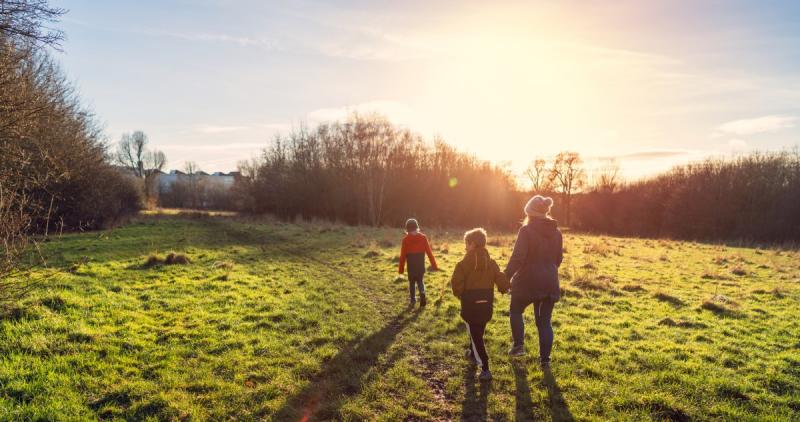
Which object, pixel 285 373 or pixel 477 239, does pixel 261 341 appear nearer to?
pixel 285 373

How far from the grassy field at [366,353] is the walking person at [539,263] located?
1.05 m

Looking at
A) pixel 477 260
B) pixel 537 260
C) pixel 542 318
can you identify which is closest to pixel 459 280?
pixel 477 260

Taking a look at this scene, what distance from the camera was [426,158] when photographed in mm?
49438

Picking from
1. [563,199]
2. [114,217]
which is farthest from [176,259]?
[563,199]

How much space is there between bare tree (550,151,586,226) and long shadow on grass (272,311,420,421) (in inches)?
2235

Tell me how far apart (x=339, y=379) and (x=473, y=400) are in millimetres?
1899

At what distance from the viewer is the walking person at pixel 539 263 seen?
5848 millimetres

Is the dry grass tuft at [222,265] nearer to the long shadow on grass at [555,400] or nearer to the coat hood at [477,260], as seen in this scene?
the coat hood at [477,260]

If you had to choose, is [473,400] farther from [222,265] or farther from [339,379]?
[222,265]

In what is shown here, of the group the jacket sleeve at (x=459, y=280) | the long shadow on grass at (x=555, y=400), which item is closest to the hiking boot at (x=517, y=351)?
the long shadow on grass at (x=555, y=400)

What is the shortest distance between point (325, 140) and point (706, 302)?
42208 mm

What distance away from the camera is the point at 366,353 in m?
6.75

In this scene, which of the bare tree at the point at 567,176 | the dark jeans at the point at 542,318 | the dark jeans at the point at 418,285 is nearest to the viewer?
the dark jeans at the point at 542,318

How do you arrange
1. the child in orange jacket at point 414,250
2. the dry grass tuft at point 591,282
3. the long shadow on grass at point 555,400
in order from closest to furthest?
1. the long shadow on grass at point 555,400
2. the child in orange jacket at point 414,250
3. the dry grass tuft at point 591,282
